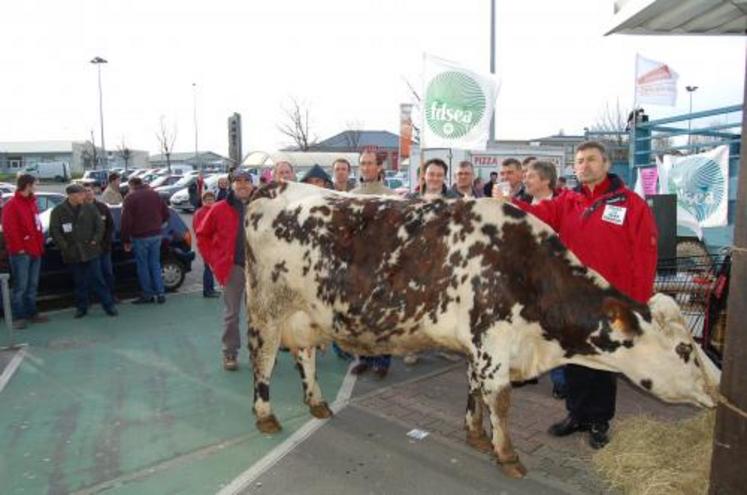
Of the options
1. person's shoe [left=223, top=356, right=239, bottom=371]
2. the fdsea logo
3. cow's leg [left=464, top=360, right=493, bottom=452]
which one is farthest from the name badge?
person's shoe [left=223, top=356, right=239, bottom=371]

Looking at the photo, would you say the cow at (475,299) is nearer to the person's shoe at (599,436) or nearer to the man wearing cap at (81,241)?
the person's shoe at (599,436)

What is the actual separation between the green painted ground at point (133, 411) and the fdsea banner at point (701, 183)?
4.90 metres

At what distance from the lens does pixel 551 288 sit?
142 inches

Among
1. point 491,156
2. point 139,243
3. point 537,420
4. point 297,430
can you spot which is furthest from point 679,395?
point 491,156

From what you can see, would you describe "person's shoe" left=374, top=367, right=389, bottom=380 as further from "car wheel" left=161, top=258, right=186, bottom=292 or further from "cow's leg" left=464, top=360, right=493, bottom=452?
"car wheel" left=161, top=258, right=186, bottom=292

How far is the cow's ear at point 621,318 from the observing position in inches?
137

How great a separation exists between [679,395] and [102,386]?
15.8 feet

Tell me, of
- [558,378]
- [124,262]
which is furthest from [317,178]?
[124,262]

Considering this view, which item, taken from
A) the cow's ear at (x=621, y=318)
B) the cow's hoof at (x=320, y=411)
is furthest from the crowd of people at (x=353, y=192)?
the cow's hoof at (x=320, y=411)

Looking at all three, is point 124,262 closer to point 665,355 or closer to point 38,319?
point 38,319

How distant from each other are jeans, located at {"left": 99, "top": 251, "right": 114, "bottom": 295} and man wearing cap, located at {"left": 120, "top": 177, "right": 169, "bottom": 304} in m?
0.39

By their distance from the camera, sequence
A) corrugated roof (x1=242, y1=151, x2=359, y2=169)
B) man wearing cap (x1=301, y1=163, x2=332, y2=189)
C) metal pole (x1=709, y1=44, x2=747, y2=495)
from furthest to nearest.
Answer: corrugated roof (x1=242, y1=151, x2=359, y2=169), man wearing cap (x1=301, y1=163, x2=332, y2=189), metal pole (x1=709, y1=44, x2=747, y2=495)

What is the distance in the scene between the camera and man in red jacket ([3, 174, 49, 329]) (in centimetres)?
759

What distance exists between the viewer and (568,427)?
4441mm
